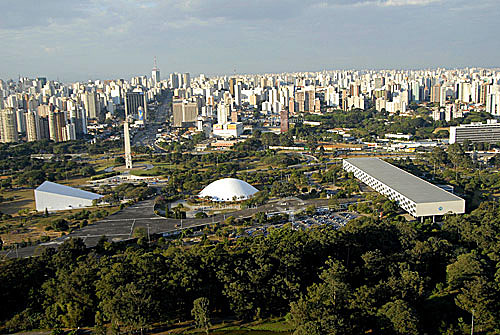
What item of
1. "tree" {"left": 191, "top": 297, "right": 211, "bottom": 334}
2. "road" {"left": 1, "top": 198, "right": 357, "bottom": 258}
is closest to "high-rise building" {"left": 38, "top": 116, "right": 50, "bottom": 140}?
"road" {"left": 1, "top": 198, "right": 357, "bottom": 258}

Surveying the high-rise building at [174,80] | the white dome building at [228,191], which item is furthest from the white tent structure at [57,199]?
the high-rise building at [174,80]

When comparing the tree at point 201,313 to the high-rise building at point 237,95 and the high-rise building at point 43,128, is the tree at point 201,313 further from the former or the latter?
the high-rise building at point 237,95

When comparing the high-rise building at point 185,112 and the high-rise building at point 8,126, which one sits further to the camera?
the high-rise building at point 185,112

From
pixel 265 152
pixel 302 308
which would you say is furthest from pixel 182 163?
pixel 302 308

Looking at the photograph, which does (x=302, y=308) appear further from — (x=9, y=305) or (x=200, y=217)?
(x=200, y=217)

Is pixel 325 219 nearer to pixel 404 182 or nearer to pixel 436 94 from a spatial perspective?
pixel 404 182

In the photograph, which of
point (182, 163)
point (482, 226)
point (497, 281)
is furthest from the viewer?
point (182, 163)
